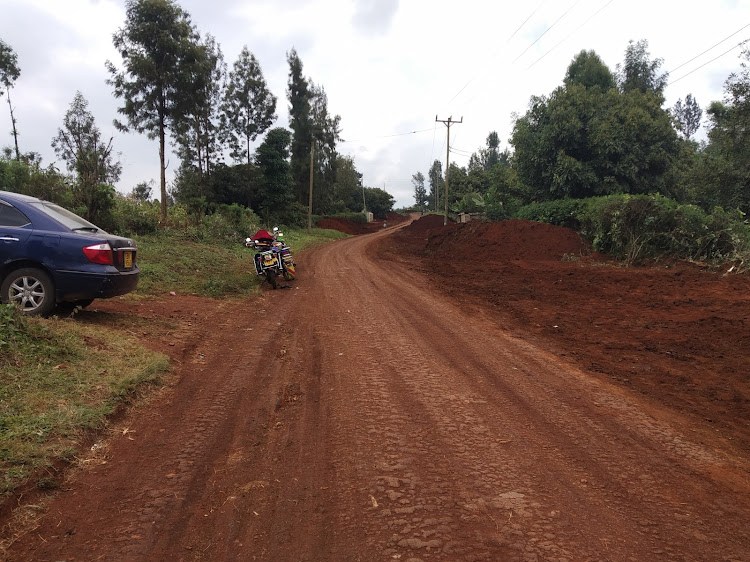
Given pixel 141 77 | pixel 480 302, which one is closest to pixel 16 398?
pixel 480 302

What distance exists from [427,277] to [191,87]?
50.7 ft

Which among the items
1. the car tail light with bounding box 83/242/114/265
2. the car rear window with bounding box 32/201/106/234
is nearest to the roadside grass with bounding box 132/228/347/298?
the car rear window with bounding box 32/201/106/234

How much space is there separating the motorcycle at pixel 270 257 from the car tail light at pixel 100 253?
213 inches

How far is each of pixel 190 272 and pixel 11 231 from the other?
6.07m

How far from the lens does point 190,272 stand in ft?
39.1

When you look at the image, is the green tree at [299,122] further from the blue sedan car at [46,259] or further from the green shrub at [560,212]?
the blue sedan car at [46,259]

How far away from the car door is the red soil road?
1.30 m

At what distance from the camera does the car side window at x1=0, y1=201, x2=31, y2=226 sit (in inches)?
234

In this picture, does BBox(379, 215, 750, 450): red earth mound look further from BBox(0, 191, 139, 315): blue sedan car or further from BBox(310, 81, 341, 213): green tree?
BBox(310, 81, 341, 213): green tree

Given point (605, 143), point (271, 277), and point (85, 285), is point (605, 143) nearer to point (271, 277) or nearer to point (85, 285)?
point (271, 277)

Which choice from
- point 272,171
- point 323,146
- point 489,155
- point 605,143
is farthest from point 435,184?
point 605,143

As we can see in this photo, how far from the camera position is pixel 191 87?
21984 millimetres

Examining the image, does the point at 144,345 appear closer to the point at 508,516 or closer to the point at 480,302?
the point at 508,516

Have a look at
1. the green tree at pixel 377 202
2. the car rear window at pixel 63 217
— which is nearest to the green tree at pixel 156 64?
the car rear window at pixel 63 217
